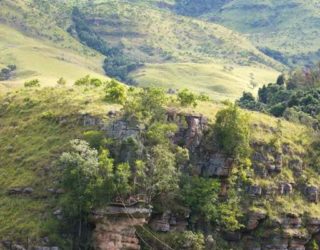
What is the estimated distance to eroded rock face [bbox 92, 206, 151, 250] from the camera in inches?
2872

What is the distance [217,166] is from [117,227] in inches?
632

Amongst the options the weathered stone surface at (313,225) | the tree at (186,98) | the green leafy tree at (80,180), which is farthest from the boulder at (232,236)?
the green leafy tree at (80,180)

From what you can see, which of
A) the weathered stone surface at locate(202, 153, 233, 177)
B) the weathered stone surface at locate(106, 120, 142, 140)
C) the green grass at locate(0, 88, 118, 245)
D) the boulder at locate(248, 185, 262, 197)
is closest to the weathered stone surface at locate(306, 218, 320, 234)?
the boulder at locate(248, 185, 262, 197)

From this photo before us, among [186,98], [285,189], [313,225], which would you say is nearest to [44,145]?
[186,98]

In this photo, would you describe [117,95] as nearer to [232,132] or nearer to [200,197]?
[232,132]

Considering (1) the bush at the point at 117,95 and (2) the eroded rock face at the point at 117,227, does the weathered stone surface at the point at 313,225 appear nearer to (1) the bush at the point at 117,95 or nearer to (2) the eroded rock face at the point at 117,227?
(2) the eroded rock face at the point at 117,227

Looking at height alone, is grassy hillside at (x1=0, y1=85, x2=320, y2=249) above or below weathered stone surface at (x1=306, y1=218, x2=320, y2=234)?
above

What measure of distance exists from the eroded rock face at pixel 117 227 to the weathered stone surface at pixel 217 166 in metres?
11.6

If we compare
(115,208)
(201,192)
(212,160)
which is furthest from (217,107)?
(115,208)

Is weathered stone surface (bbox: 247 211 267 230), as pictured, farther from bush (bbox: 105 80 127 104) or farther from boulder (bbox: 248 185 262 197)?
bush (bbox: 105 80 127 104)

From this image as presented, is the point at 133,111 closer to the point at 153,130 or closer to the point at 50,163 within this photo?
the point at 153,130

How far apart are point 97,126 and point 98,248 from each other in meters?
15.6

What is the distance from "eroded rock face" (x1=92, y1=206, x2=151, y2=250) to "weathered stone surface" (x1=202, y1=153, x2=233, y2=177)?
11559 mm

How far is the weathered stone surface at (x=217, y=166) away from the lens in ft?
270
